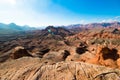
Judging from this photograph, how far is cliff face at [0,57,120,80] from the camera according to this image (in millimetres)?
21766

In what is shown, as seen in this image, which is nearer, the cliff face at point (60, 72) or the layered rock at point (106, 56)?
the cliff face at point (60, 72)

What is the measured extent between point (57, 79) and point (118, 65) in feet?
87.2

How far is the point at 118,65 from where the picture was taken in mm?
43656

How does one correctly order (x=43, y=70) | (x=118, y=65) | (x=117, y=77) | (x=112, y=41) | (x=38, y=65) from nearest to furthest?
(x=117, y=77)
(x=43, y=70)
(x=38, y=65)
(x=118, y=65)
(x=112, y=41)

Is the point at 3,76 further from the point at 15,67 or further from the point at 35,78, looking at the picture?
the point at 35,78

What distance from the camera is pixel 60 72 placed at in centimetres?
2316

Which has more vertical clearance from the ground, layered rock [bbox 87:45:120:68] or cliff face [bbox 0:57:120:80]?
cliff face [bbox 0:57:120:80]

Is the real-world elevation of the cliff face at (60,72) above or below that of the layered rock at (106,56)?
above

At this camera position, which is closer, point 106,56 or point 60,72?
point 60,72

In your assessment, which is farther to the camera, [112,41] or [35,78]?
[112,41]

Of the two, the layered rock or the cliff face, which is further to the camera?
the layered rock

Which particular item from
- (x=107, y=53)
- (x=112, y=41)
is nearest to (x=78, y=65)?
(x=107, y=53)

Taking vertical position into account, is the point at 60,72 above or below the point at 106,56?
above

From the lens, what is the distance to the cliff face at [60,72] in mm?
21766
